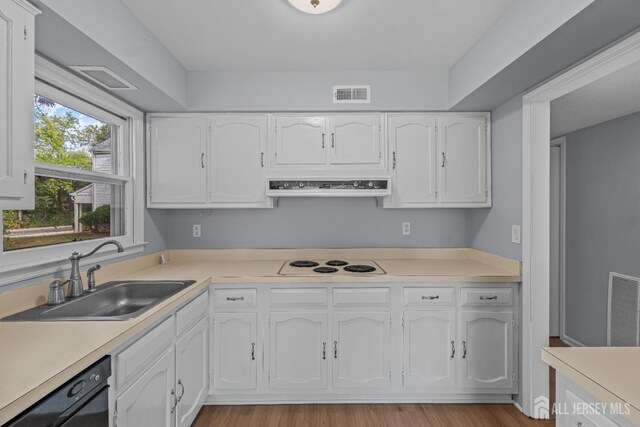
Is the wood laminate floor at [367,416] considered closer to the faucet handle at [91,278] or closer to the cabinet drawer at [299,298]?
the cabinet drawer at [299,298]

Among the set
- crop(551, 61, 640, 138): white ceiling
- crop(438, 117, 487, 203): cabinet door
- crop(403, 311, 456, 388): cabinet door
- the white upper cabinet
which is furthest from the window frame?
crop(551, 61, 640, 138): white ceiling

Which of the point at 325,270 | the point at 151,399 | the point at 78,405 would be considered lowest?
the point at 151,399

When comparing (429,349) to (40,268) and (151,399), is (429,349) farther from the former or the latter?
(40,268)

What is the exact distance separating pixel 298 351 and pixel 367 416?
618 millimetres

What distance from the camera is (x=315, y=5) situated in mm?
1732

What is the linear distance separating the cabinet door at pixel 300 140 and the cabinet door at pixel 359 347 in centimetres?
122

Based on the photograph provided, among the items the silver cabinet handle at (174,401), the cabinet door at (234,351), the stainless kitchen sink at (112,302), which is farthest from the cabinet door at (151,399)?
the cabinet door at (234,351)

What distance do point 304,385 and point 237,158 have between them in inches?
69.3

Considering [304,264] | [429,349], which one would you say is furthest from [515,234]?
[304,264]

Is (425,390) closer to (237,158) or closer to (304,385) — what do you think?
(304,385)

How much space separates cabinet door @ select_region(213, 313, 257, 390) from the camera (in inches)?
91.7

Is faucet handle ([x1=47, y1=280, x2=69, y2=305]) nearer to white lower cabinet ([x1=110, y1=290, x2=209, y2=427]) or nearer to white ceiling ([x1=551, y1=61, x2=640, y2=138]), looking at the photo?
white lower cabinet ([x1=110, y1=290, x2=209, y2=427])

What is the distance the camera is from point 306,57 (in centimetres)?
242

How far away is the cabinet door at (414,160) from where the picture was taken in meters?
2.68
